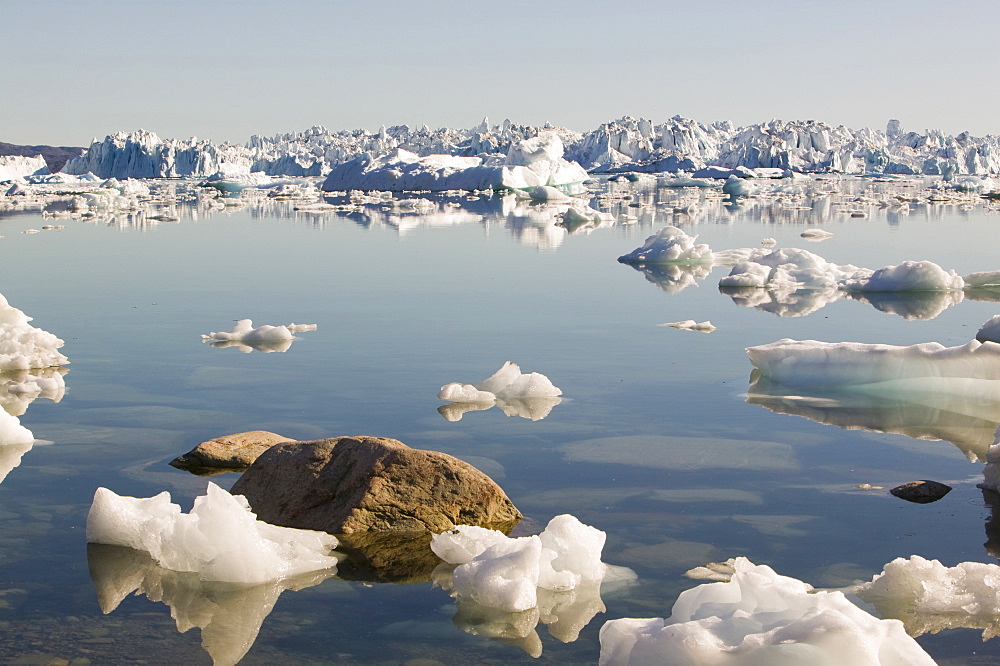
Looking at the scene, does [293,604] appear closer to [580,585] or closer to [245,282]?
[580,585]

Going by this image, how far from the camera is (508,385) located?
17.9 feet

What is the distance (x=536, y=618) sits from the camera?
2887 millimetres

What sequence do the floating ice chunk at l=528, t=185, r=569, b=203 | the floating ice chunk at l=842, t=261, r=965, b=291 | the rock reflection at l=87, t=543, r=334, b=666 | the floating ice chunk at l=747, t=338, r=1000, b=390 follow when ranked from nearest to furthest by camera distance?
the rock reflection at l=87, t=543, r=334, b=666, the floating ice chunk at l=747, t=338, r=1000, b=390, the floating ice chunk at l=842, t=261, r=965, b=291, the floating ice chunk at l=528, t=185, r=569, b=203

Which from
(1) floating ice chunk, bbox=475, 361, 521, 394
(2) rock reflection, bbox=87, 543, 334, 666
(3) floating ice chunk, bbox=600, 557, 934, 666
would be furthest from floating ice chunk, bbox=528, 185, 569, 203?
(3) floating ice chunk, bbox=600, 557, 934, 666

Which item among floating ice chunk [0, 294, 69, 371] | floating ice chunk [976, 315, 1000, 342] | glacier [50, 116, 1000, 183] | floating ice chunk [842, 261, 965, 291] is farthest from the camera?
glacier [50, 116, 1000, 183]

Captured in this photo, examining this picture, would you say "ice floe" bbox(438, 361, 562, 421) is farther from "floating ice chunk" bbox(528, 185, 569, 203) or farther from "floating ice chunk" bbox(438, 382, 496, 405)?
"floating ice chunk" bbox(528, 185, 569, 203)

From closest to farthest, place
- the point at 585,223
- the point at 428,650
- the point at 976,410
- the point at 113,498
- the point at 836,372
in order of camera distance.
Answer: the point at 428,650 → the point at 113,498 → the point at 976,410 → the point at 836,372 → the point at 585,223

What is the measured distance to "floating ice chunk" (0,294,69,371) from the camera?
6234 millimetres

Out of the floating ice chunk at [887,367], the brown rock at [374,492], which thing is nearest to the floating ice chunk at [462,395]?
the brown rock at [374,492]

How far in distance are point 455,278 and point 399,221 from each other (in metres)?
11.6

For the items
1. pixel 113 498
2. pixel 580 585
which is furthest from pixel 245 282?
pixel 580 585

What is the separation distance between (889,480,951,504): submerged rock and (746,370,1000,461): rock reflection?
2.18ft

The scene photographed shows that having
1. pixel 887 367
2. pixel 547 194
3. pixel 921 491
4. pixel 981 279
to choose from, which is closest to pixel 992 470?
pixel 921 491

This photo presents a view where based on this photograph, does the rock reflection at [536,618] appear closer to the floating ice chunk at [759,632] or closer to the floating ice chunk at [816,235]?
the floating ice chunk at [759,632]
